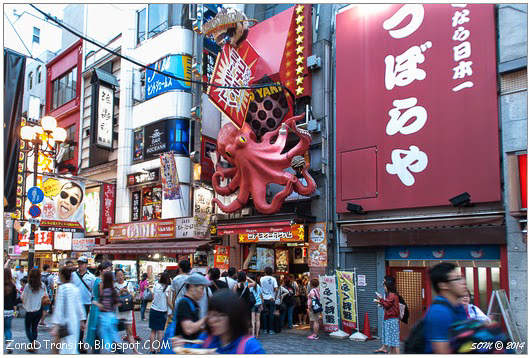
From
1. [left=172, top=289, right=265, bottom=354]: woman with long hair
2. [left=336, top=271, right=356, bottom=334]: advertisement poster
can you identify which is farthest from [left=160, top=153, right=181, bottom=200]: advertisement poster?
[left=172, top=289, right=265, bottom=354]: woman with long hair

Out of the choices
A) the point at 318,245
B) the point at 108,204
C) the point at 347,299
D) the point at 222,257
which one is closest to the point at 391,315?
the point at 347,299

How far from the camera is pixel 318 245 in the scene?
1552 cm

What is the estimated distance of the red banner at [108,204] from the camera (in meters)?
24.4

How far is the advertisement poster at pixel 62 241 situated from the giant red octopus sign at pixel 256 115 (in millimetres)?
13855

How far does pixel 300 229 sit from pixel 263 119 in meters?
4.59

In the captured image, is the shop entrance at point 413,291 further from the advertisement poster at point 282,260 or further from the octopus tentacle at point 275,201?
the advertisement poster at point 282,260

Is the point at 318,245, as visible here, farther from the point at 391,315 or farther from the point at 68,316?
the point at 68,316

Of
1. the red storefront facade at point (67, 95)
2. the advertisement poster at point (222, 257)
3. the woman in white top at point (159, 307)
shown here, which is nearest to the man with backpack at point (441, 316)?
the woman in white top at point (159, 307)

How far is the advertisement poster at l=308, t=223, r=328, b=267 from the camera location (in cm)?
1530

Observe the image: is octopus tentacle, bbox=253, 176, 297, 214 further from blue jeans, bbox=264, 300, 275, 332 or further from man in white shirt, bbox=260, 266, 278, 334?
blue jeans, bbox=264, 300, 275, 332

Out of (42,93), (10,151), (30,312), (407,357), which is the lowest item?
(30,312)

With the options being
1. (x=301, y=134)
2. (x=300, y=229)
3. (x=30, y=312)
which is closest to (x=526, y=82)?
(x=301, y=134)

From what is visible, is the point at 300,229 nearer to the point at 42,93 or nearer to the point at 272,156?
the point at 272,156

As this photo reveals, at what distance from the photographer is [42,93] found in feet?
114
